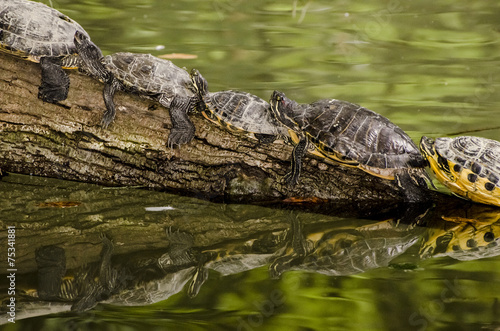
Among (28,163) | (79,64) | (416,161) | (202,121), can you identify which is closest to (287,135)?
(202,121)

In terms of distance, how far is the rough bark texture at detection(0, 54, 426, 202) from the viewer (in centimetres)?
391

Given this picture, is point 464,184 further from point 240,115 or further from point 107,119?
point 107,119

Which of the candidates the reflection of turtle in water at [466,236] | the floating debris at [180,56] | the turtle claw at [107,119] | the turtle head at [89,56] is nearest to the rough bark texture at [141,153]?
the turtle claw at [107,119]

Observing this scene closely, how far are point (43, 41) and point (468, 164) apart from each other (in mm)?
3286

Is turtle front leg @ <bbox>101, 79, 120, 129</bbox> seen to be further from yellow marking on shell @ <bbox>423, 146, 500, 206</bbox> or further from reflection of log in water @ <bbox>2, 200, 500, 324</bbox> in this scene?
yellow marking on shell @ <bbox>423, 146, 500, 206</bbox>

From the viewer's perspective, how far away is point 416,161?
12.8 feet

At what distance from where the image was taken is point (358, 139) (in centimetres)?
386

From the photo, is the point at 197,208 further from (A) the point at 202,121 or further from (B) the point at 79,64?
(B) the point at 79,64

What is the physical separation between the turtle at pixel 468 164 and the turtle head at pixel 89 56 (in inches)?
99.6

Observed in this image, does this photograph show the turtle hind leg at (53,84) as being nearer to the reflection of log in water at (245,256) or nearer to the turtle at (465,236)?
the reflection of log in water at (245,256)

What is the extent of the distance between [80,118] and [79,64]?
20.1 inches

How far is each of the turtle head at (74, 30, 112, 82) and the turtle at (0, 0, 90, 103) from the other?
0.17 ft

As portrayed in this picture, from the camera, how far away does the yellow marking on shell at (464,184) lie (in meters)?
3.70

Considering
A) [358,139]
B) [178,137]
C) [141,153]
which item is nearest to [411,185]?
[358,139]
